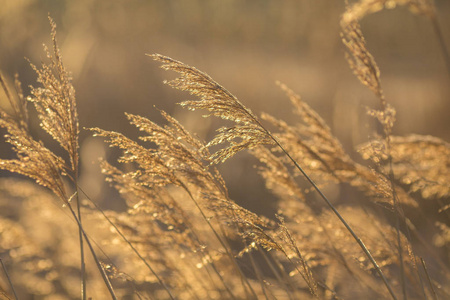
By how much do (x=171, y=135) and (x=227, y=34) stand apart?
48.4 feet

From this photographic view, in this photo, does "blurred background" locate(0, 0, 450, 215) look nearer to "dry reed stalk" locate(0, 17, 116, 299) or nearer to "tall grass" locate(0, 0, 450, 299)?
"tall grass" locate(0, 0, 450, 299)

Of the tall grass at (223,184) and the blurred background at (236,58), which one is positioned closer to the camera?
the tall grass at (223,184)

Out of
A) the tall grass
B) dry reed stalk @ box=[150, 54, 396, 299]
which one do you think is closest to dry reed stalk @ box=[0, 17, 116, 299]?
the tall grass

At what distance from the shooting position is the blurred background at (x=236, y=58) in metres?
7.61

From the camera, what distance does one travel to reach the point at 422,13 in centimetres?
139

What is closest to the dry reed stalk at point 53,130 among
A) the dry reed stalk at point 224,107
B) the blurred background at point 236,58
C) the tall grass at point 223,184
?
the tall grass at point 223,184

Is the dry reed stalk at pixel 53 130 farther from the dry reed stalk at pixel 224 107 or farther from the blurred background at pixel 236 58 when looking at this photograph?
the blurred background at pixel 236 58

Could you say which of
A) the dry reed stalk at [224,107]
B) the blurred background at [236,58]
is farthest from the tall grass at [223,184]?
the blurred background at [236,58]

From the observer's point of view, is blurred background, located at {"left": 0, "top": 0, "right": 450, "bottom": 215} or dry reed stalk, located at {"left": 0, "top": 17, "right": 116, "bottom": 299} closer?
dry reed stalk, located at {"left": 0, "top": 17, "right": 116, "bottom": 299}

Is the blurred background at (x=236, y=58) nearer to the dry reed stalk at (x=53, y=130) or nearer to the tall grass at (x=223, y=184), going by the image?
the tall grass at (x=223, y=184)

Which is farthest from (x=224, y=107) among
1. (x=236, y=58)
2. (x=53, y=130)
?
(x=236, y=58)

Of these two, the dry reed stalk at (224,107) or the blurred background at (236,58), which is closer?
the dry reed stalk at (224,107)

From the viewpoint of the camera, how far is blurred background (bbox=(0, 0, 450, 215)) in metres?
7.61

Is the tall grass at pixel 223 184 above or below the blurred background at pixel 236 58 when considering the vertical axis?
below
